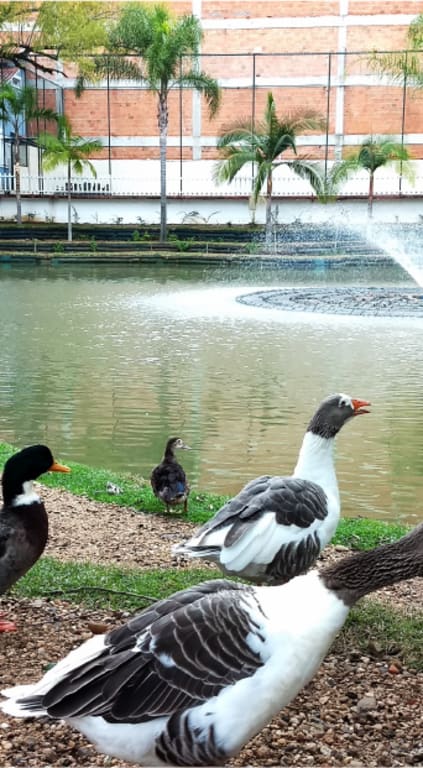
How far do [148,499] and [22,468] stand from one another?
2.53m

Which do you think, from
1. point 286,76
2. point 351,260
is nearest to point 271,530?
point 351,260

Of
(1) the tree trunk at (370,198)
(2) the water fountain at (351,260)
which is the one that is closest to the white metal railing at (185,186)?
(1) the tree trunk at (370,198)

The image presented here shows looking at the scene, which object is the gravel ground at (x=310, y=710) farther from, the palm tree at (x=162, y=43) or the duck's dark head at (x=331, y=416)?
the palm tree at (x=162, y=43)

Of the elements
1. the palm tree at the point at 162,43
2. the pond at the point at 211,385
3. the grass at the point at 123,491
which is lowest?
the pond at the point at 211,385

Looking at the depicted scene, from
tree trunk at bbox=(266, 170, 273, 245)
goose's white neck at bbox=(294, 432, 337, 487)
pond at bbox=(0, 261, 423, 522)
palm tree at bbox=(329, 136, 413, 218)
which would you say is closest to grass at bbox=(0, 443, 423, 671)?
goose's white neck at bbox=(294, 432, 337, 487)

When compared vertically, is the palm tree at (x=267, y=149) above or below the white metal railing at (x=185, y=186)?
above

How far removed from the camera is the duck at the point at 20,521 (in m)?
4.25

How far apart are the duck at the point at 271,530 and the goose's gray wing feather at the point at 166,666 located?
1.33m

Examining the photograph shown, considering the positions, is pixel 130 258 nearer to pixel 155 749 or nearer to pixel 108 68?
pixel 108 68

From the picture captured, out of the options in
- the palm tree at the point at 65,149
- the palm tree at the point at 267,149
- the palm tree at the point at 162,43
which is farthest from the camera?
the palm tree at the point at 65,149

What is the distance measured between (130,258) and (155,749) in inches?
1169

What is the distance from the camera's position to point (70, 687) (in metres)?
2.76

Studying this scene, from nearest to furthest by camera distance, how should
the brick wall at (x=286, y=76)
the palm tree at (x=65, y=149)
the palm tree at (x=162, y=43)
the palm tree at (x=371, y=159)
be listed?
the palm tree at (x=162, y=43)
the palm tree at (x=371, y=159)
the palm tree at (x=65, y=149)
the brick wall at (x=286, y=76)

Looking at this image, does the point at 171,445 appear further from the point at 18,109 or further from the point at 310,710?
the point at 18,109
